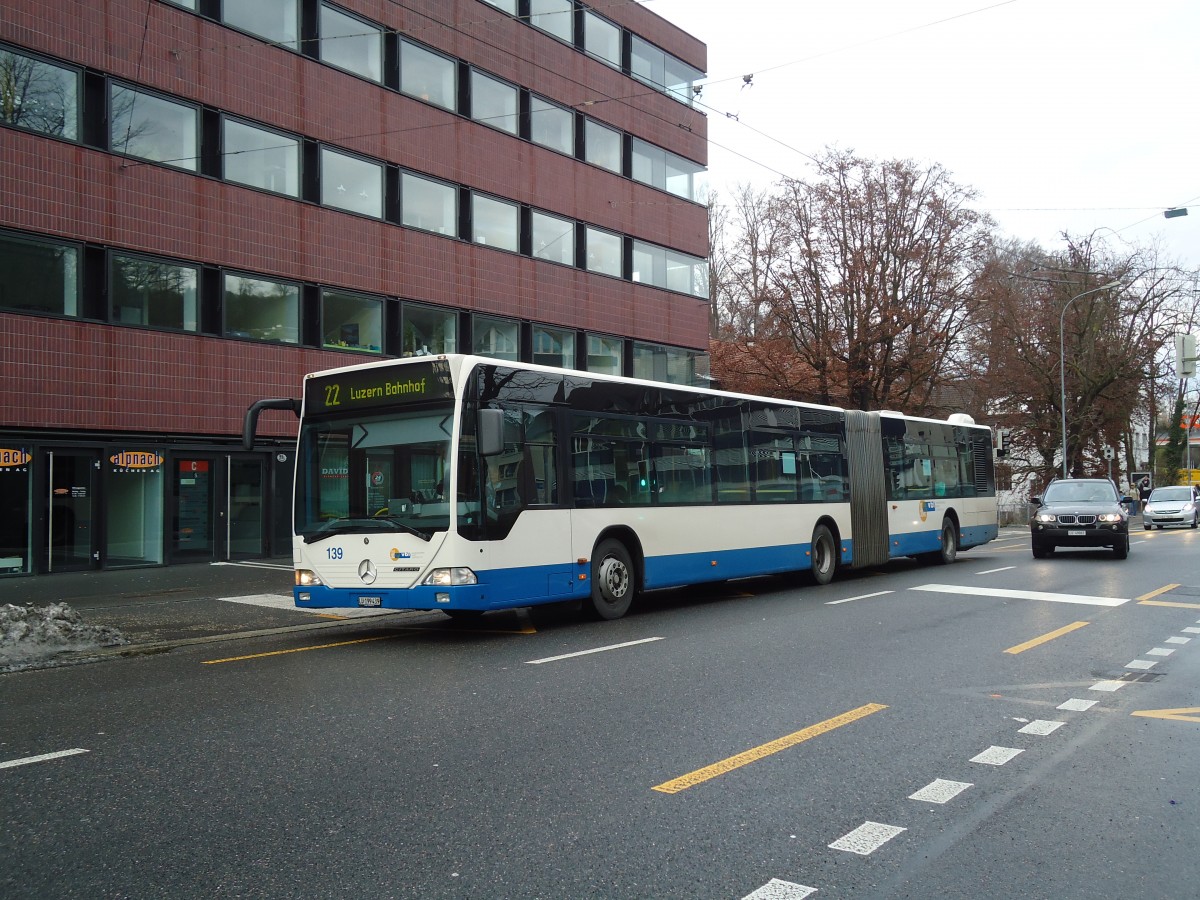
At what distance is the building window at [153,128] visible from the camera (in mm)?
20281

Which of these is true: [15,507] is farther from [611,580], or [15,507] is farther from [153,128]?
[611,580]

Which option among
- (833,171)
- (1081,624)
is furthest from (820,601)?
(833,171)

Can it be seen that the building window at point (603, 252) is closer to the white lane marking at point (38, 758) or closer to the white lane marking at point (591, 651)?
the white lane marking at point (591, 651)

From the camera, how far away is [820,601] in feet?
47.4

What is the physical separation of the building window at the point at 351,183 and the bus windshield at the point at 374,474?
1401 cm

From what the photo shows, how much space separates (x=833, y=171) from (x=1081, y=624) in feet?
105

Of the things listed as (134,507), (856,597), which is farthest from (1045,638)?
(134,507)

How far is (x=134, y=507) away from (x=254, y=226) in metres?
6.46

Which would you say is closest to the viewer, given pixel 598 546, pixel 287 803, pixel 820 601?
pixel 287 803

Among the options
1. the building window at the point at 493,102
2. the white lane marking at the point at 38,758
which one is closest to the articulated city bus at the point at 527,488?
the white lane marking at the point at 38,758

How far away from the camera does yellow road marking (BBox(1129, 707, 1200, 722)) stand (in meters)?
6.88

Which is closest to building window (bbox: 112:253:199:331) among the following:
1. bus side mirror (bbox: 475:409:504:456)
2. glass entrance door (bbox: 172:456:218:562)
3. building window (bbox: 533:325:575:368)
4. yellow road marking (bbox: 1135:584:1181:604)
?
glass entrance door (bbox: 172:456:218:562)

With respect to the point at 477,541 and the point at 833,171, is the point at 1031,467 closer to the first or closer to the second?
the point at 833,171

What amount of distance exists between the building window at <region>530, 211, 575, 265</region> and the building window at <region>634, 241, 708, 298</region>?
10.3ft
